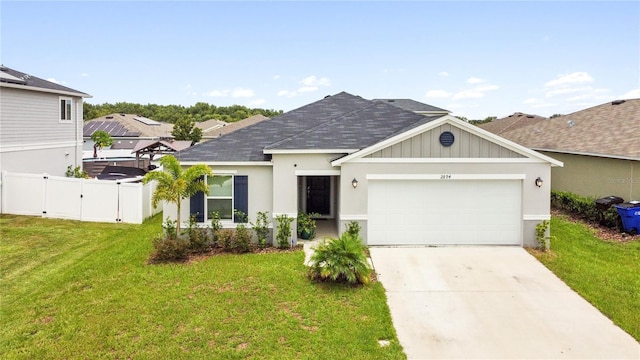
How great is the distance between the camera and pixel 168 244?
10531 millimetres

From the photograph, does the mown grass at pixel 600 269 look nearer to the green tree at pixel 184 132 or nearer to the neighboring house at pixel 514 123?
the neighboring house at pixel 514 123

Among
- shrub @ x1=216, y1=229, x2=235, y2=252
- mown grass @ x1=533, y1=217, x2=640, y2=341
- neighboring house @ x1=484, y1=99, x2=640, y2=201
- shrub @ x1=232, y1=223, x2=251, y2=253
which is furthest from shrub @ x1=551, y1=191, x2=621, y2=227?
shrub @ x1=216, y1=229, x2=235, y2=252

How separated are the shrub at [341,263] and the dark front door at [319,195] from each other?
6.29 m

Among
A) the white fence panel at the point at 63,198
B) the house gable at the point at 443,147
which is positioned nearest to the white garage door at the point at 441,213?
the house gable at the point at 443,147

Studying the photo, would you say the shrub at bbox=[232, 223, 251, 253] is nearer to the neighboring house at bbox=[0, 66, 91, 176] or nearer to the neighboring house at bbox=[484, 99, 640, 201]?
the neighboring house at bbox=[0, 66, 91, 176]

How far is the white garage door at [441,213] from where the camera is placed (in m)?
12.0

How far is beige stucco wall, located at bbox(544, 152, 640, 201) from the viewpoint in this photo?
47.5 ft

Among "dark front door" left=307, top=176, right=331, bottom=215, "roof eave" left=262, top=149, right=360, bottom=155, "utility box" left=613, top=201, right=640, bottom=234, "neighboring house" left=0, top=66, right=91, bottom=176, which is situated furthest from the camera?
"neighboring house" left=0, top=66, right=91, bottom=176

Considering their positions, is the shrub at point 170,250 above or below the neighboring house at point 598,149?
below

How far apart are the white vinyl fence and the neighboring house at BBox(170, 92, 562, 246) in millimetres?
3648

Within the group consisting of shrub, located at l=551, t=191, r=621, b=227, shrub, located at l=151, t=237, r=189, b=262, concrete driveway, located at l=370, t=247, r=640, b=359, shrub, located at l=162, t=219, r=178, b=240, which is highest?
shrub, located at l=551, t=191, r=621, b=227

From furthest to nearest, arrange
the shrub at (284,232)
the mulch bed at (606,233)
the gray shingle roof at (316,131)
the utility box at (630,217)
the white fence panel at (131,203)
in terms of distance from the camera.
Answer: the white fence panel at (131,203)
the utility box at (630,217)
the mulch bed at (606,233)
the gray shingle roof at (316,131)
the shrub at (284,232)

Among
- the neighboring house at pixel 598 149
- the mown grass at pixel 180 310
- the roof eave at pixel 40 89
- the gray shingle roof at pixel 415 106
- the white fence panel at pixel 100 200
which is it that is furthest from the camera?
the gray shingle roof at pixel 415 106

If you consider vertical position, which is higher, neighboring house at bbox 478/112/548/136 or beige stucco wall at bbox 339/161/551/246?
neighboring house at bbox 478/112/548/136
